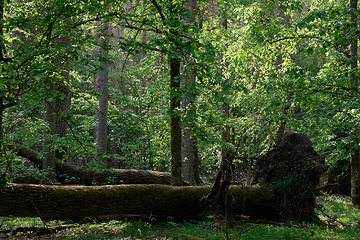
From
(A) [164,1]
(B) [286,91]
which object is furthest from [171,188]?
(A) [164,1]

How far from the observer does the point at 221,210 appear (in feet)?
26.4

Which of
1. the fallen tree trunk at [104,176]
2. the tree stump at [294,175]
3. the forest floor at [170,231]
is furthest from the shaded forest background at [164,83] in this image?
the forest floor at [170,231]

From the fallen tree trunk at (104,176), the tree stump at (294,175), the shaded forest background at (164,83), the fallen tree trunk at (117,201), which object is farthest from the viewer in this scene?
the fallen tree trunk at (104,176)

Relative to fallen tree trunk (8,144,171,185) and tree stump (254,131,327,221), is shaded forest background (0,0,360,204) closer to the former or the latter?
fallen tree trunk (8,144,171,185)

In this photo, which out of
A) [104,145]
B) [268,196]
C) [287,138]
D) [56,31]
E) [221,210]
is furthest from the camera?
[104,145]

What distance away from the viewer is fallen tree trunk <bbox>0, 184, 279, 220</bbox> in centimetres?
641

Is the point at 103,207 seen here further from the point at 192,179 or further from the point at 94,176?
the point at 192,179

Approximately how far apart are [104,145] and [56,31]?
10024mm

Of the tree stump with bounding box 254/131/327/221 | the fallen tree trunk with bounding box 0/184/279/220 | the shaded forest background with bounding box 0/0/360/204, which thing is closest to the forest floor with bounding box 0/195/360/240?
the fallen tree trunk with bounding box 0/184/279/220

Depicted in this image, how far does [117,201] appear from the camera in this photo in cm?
739

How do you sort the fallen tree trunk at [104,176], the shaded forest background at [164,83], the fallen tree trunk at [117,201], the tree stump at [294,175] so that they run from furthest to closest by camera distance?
1. the fallen tree trunk at [104,176]
2. the tree stump at [294,175]
3. the fallen tree trunk at [117,201]
4. the shaded forest background at [164,83]

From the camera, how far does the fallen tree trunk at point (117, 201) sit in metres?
6.41

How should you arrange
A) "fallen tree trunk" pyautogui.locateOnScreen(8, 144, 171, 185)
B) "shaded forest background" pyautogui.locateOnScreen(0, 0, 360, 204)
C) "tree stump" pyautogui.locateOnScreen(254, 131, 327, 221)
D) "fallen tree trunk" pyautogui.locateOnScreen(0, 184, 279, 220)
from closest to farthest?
"shaded forest background" pyautogui.locateOnScreen(0, 0, 360, 204) → "fallen tree trunk" pyautogui.locateOnScreen(0, 184, 279, 220) → "tree stump" pyautogui.locateOnScreen(254, 131, 327, 221) → "fallen tree trunk" pyautogui.locateOnScreen(8, 144, 171, 185)

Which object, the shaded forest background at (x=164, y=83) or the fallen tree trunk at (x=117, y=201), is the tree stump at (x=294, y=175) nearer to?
the fallen tree trunk at (x=117, y=201)
